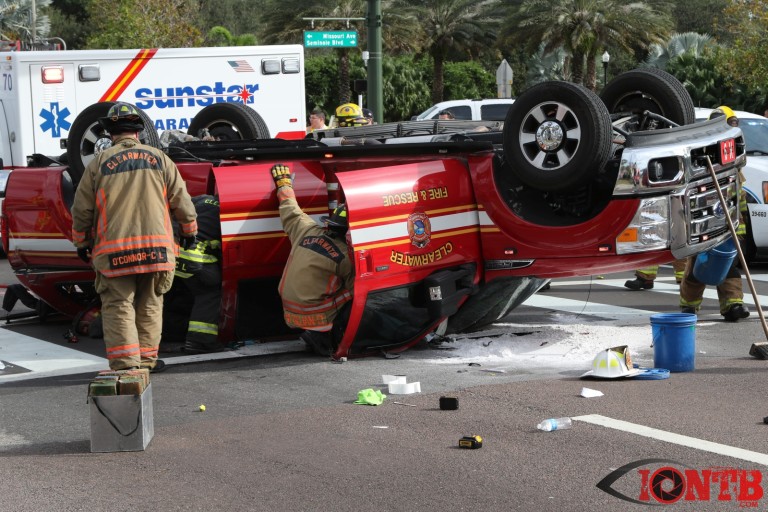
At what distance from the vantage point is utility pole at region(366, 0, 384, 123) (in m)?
19.8

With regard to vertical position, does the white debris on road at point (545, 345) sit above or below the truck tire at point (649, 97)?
below

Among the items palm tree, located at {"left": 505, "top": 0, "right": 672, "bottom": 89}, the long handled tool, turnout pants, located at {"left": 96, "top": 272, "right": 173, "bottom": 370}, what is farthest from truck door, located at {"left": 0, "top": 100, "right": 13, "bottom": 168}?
palm tree, located at {"left": 505, "top": 0, "right": 672, "bottom": 89}

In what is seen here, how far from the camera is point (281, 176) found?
8.83m

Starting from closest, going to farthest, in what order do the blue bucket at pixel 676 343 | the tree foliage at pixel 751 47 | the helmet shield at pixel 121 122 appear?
the helmet shield at pixel 121 122 → the blue bucket at pixel 676 343 → the tree foliage at pixel 751 47

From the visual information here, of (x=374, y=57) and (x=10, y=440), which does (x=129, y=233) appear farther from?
(x=374, y=57)

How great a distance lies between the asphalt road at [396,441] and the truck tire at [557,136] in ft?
4.39

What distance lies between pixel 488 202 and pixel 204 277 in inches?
86.0

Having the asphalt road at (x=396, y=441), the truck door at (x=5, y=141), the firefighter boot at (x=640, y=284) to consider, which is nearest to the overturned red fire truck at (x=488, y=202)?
the asphalt road at (x=396, y=441)

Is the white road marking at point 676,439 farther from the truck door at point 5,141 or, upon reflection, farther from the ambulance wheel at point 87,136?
the truck door at point 5,141

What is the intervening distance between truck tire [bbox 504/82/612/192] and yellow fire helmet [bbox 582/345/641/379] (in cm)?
124

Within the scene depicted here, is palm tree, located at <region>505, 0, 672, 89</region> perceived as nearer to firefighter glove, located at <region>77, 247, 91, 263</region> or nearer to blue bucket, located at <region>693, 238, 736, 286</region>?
blue bucket, located at <region>693, 238, 736, 286</region>

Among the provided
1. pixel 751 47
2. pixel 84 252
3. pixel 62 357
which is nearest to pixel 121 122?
pixel 84 252

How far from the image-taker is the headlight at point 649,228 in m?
8.13

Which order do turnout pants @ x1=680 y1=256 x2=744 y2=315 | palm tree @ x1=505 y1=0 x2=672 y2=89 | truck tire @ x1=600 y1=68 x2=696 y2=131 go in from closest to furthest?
truck tire @ x1=600 y1=68 x2=696 y2=131
turnout pants @ x1=680 y1=256 x2=744 y2=315
palm tree @ x1=505 y1=0 x2=672 y2=89
